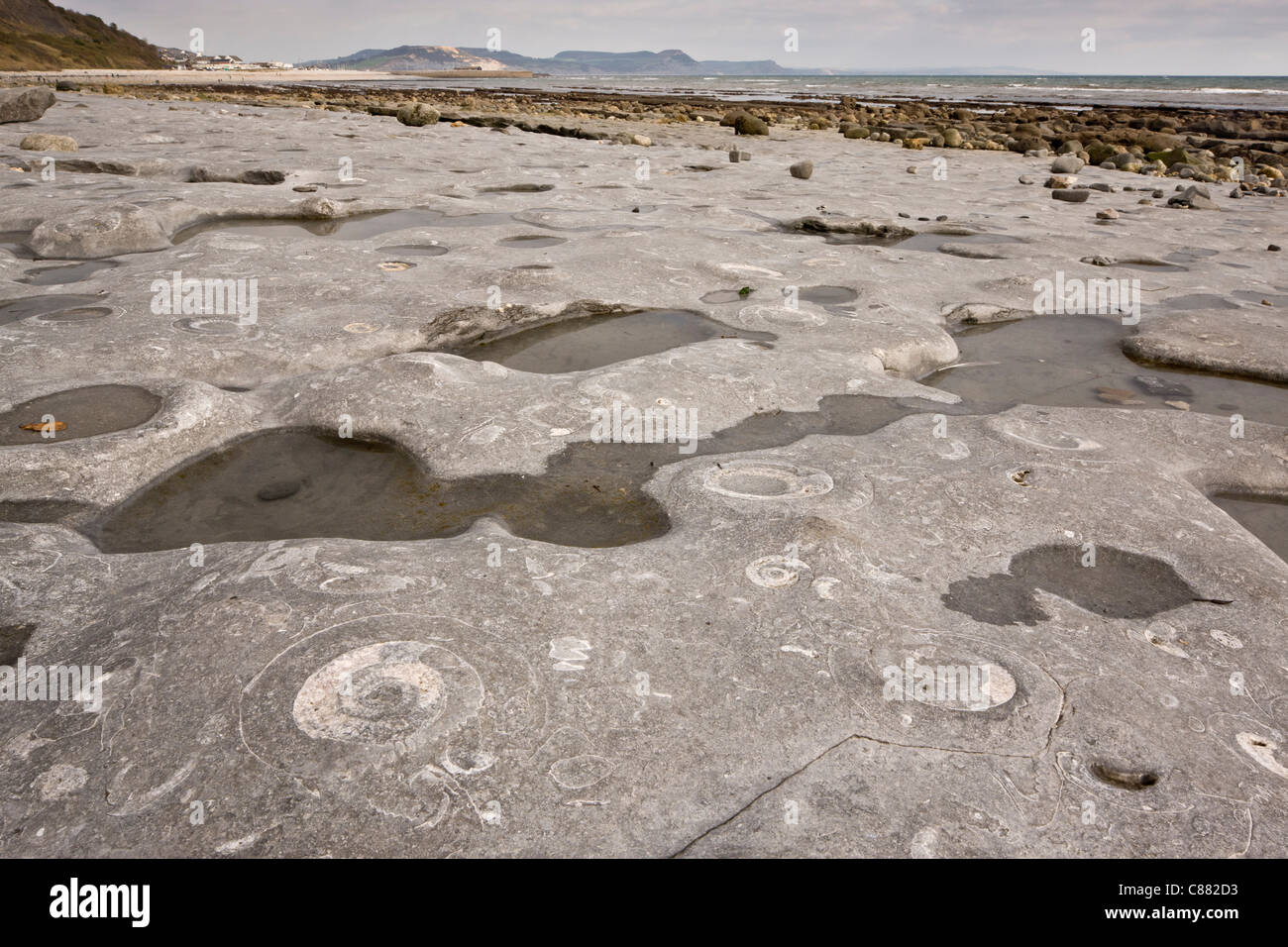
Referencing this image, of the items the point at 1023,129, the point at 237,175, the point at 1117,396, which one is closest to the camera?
the point at 1117,396

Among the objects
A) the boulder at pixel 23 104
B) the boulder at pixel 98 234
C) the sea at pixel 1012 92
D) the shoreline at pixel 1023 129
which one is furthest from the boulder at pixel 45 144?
the sea at pixel 1012 92

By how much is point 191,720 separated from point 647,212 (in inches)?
363

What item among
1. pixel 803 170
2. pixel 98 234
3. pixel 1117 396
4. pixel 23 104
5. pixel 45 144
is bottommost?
pixel 1117 396

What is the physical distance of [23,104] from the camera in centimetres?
1830

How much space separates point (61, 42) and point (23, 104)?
219 feet

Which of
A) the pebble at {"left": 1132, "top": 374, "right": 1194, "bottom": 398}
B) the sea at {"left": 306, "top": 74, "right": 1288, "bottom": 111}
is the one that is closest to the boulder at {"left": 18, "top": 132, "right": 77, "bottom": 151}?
the pebble at {"left": 1132, "top": 374, "right": 1194, "bottom": 398}

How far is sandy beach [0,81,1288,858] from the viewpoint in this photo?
6.98ft

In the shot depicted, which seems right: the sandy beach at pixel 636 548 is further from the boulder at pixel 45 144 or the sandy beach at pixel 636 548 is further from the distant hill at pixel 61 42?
the distant hill at pixel 61 42

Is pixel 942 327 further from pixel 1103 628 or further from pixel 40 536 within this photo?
pixel 40 536

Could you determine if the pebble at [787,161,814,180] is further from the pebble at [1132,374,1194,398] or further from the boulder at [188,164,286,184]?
the pebble at [1132,374,1194,398]

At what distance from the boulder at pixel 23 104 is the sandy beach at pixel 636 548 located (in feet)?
44.3

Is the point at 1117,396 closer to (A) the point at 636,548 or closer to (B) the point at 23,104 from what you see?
(A) the point at 636,548

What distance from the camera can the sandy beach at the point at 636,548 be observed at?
2.13 metres

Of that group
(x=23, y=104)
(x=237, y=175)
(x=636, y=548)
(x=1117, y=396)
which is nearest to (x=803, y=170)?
(x=237, y=175)
